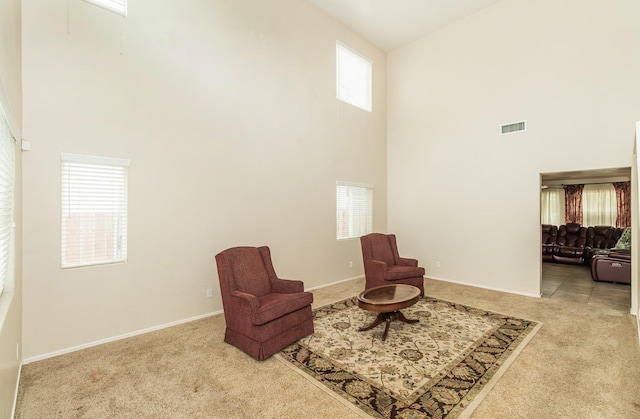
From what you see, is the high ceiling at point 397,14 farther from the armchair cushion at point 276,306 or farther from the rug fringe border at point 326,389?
the rug fringe border at point 326,389

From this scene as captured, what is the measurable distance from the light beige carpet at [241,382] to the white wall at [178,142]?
1.92 feet

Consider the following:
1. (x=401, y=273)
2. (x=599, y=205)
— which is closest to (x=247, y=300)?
(x=401, y=273)

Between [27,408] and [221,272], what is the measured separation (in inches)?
68.7

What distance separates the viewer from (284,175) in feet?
16.8

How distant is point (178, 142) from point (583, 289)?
7121 millimetres

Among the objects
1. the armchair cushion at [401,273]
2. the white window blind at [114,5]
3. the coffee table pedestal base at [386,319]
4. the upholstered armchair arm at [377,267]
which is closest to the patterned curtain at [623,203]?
the armchair cushion at [401,273]

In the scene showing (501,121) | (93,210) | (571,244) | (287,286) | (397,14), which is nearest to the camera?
(93,210)

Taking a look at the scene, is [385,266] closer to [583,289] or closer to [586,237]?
[583,289]

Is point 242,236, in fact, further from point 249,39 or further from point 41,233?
point 249,39

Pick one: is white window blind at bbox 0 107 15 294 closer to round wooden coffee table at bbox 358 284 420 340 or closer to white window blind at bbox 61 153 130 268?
white window blind at bbox 61 153 130 268

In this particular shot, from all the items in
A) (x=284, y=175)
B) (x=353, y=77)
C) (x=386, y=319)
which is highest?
(x=353, y=77)

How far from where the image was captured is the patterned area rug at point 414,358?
7.63 ft

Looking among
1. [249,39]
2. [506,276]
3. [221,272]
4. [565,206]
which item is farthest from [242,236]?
[565,206]

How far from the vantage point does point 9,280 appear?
241cm
